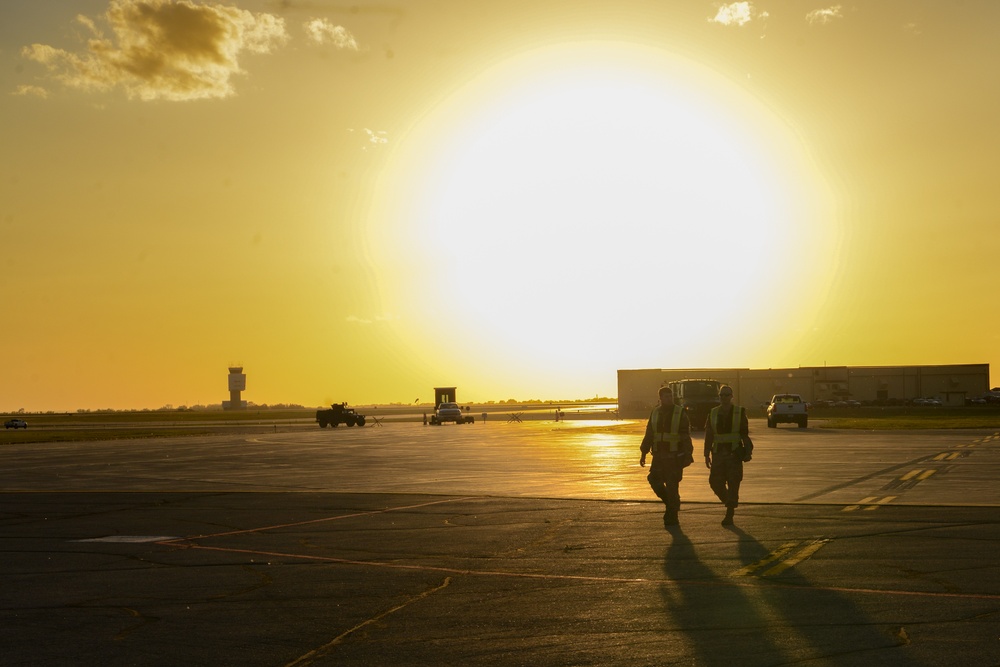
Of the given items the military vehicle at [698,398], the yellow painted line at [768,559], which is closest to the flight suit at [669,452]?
the yellow painted line at [768,559]

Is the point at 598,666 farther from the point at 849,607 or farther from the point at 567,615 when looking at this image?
the point at 849,607

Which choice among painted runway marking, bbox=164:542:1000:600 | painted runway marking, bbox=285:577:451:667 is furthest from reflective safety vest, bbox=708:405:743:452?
painted runway marking, bbox=285:577:451:667

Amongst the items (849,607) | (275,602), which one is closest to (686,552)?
(849,607)

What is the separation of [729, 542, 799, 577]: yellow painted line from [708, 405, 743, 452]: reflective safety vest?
2.81m

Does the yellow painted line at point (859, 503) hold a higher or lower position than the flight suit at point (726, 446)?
lower

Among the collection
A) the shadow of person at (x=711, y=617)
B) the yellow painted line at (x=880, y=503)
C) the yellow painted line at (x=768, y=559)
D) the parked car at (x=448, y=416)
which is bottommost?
the yellow painted line at (x=880, y=503)

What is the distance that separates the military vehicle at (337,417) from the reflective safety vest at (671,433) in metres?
72.8

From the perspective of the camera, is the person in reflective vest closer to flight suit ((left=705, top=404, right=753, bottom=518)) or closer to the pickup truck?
flight suit ((left=705, top=404, right=753, bottom=518))

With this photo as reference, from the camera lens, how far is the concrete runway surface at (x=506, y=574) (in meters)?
8.06

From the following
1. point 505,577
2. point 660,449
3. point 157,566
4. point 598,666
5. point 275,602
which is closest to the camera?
point 598,666

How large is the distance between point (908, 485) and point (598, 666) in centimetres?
1592

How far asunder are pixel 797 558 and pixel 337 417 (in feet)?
254

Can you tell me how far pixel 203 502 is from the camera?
810 inches

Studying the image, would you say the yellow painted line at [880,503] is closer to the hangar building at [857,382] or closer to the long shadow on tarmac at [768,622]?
the long shadow on tarmac at [768,622]
